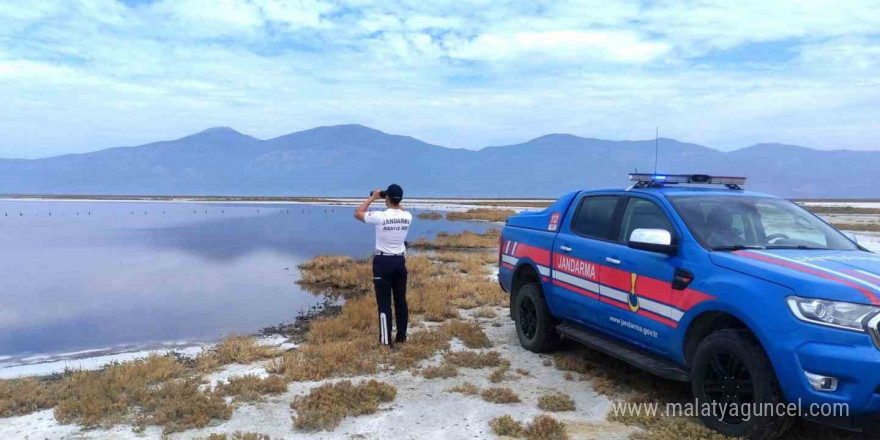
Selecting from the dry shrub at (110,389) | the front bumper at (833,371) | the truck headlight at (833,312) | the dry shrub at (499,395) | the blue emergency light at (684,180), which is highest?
the blue emergency light at (684,180)

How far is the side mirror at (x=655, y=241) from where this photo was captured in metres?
4.92

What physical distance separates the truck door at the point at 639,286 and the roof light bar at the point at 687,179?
1.10 feet

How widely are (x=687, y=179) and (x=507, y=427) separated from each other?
129 inches

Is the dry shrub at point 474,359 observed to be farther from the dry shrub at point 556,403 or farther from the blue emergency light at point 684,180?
the blue emergency light at point 684,180

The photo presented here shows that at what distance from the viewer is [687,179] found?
6348mm

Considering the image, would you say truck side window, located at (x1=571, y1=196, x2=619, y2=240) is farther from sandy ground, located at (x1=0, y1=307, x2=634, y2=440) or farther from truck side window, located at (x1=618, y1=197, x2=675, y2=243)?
sandy ground, located at (x1=0, y1=307, x2=634, y2=440)

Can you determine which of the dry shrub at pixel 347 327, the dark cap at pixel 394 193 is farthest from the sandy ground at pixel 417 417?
the dark cap at pixel 394 193

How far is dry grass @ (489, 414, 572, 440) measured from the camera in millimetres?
4922

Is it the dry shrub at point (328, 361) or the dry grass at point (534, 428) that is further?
the dry shrub at point (328, 361)

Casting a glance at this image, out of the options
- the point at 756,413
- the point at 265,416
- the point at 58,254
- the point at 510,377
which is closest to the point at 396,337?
the point at 510,377

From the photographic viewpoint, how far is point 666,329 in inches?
201

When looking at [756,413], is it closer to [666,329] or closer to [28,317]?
[666,329]

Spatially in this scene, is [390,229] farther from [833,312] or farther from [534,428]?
[833,312]

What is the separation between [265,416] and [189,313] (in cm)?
739
